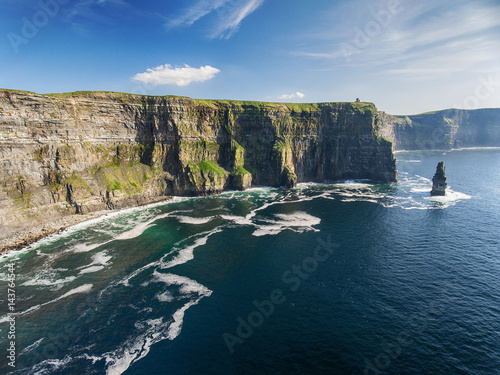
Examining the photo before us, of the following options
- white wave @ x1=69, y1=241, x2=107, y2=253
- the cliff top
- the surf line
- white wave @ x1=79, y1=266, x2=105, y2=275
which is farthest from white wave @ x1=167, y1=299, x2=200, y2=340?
the cliff top

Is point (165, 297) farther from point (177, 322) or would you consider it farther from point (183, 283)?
point (177, 322)

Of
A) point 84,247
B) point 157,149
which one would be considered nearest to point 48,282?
point 84,247

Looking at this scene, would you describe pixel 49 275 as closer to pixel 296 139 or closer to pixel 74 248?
pixel 74 248

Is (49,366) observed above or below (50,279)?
below

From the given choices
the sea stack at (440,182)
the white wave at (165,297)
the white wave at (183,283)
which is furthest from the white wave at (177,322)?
the sea stack at (440,182)

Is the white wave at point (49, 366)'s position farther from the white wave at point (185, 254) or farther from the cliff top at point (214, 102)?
the cliff top at point (214, 102)

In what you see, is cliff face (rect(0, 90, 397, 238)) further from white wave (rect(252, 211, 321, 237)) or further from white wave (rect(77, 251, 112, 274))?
white wave (rect(252, 211, 321, 237))
